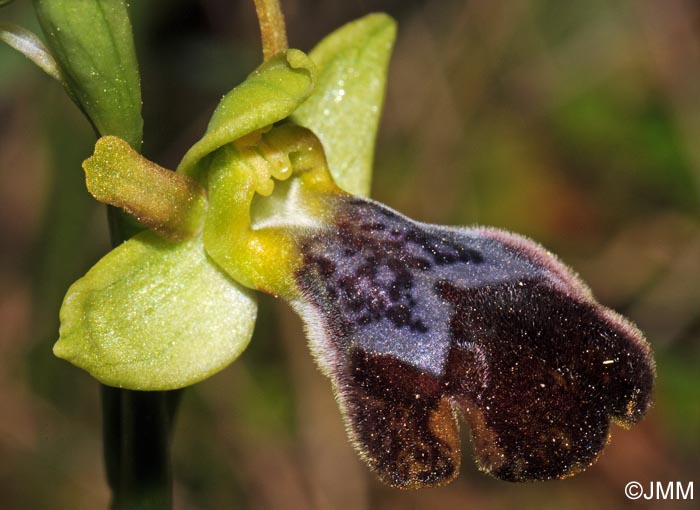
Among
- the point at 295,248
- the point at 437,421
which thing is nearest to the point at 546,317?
the point at 437,421

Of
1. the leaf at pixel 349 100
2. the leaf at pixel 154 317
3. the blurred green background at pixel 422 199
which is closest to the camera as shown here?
the leaf at pixel 154 317

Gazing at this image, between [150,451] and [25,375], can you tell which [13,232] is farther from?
[150,451]

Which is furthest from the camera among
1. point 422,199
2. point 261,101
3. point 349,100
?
point 422,199

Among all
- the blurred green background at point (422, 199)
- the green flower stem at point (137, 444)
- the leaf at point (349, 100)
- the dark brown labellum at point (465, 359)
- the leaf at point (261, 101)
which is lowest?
the blurred green background at point (422, 199)

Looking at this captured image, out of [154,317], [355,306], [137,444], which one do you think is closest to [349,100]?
[355,306]

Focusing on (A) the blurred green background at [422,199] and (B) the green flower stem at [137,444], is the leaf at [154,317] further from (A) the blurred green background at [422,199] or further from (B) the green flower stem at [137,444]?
(A) the blurred green background at [422,199]

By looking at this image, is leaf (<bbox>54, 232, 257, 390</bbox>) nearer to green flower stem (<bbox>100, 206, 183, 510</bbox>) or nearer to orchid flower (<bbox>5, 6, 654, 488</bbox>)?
orchid flower (<bbox>5, 6, 654, 488</bbox>)

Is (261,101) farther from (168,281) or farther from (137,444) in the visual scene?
(137,444)

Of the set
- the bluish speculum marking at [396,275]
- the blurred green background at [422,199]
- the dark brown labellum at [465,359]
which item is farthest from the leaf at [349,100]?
the blurred green background at [422,199]
